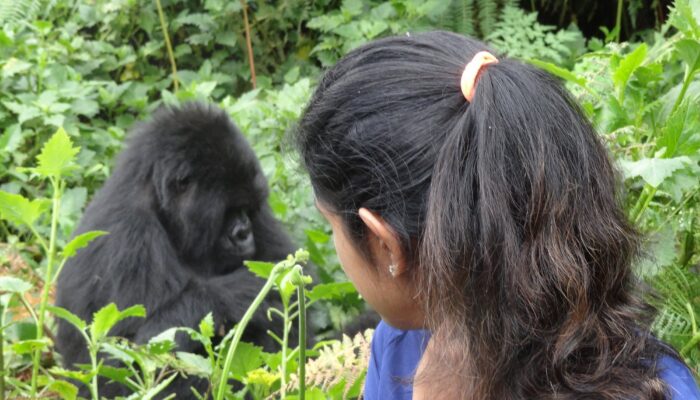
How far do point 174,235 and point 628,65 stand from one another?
2274 mm

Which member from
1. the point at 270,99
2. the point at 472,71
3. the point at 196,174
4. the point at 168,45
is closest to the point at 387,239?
the point at 472,71

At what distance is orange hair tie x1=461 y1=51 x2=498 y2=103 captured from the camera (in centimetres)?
166

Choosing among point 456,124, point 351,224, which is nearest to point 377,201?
point 351,224

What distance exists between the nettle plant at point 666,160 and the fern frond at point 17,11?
4290 millimetres

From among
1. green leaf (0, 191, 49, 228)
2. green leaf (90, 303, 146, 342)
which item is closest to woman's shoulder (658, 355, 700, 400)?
green leaf (90, 303, 146, 342)

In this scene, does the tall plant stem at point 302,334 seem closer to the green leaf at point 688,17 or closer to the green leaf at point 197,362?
the green leaf at point 197,362

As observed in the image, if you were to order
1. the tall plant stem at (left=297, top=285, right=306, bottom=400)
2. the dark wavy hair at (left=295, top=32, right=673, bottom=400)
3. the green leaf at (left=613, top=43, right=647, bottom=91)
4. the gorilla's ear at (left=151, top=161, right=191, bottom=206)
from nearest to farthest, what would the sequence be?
the dark wavy hair at (left=295, top=32, right=673, bottom=400) → the tall plant stem at (left=297, top=285, right=306, bottom=400) → the green leaf at (left=613, top=43, right=647, bottom=91) → the gorilla's ear at (left=151, top=161, right=191, bottom=206)

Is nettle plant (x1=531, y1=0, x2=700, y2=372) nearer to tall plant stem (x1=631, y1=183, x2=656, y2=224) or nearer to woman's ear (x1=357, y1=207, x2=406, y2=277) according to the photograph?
tall plant stem (x1=631, y1=183, x2=656, y2=224)

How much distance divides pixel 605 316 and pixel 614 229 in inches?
→ 6.2

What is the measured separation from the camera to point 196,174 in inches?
160

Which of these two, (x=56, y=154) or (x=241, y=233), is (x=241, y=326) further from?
(x=241, y=233)

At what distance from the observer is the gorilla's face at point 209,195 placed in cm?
405

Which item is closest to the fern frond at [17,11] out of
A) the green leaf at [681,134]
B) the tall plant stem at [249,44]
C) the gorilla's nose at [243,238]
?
the tall plant stem at [249,44]

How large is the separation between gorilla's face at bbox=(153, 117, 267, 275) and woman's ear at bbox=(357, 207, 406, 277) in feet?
7.83
